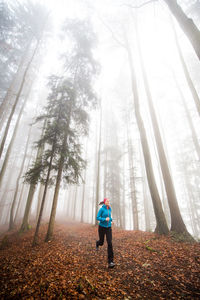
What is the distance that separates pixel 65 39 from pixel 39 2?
4.68m

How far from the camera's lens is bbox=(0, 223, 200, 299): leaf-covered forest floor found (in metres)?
2.80

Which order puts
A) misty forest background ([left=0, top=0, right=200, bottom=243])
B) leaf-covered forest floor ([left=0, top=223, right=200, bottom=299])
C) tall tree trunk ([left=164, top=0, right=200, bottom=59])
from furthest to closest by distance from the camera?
misty forest background ([left=0, top=0, right=200, bottom=243]), tall tree trunk ([left=164, top=0, right=200, bottom=59]), leaf-covered forest floor ([left=0, top=223, right=200, bottom=299])

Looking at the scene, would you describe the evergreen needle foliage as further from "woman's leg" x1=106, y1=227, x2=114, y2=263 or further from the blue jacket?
"woman's leg" x1=106, y1=227, x2=114, y2=263

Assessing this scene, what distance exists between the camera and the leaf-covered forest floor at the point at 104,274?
110 inches

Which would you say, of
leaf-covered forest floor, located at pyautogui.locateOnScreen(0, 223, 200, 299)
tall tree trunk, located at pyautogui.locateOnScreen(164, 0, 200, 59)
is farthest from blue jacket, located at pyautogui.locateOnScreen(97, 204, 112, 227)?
tall tree trunk, located at pyautogui.locateOnScreen(164, 0, 200, 59)

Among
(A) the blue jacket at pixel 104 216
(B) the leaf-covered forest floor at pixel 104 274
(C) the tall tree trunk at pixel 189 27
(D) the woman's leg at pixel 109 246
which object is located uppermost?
(C) the tall tree trunk at pixel 189 27

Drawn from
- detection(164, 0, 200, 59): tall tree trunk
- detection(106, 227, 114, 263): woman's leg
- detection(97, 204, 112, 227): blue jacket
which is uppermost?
detection(164, 0, 200, 59): tall tree trunk

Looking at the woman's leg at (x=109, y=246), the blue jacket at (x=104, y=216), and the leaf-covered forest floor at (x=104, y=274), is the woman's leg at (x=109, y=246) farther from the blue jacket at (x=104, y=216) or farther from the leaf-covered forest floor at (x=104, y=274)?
the leaf-covered forest floor at (x=104, y=274)

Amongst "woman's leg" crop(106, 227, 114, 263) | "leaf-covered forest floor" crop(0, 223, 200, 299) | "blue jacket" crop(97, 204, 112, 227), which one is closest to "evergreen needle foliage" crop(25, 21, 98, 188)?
"blue jacket" crop(97, 204, 112, 227)

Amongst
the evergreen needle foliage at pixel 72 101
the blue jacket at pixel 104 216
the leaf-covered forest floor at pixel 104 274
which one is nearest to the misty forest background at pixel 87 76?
the evergreen needle foliage at pixel 72 101

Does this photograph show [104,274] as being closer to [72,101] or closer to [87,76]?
[72,101]

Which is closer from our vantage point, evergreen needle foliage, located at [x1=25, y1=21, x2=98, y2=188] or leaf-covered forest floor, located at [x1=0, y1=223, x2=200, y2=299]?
leaf-covered forest floor, located at [x1=0, y1=223, x2=200, y2=299]

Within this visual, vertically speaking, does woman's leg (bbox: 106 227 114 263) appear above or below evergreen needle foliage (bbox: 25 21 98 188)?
below

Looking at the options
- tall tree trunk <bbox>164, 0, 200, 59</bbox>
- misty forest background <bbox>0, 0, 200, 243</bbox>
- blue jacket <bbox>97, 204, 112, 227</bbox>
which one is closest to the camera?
tall tree trunk <bbox>164, 0, 200, 59</bbox>
